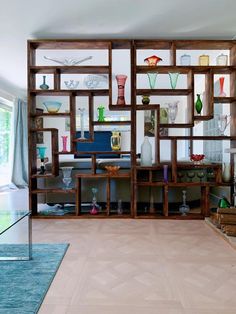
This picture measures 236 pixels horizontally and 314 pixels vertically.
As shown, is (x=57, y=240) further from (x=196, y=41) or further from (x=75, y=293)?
(x=196, y=41)

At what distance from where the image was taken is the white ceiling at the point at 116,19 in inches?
119

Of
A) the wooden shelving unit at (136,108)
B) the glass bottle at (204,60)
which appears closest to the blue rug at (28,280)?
the wooden shelving unit at (136,108)

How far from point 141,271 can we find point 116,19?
2.65 m

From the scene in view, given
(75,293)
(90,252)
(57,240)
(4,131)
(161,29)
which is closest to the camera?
(75,293)

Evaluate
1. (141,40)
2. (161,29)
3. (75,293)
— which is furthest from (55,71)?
(75,293)

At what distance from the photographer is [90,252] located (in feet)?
7.97

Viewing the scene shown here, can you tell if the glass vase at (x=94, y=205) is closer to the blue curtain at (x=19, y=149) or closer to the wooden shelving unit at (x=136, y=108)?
the wooden shelving unit at (x=136, y=108)

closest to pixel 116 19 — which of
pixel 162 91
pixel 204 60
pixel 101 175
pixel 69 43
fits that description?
pixel 69 43

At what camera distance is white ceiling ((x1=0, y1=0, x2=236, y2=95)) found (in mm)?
3025

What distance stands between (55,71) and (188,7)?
176cm

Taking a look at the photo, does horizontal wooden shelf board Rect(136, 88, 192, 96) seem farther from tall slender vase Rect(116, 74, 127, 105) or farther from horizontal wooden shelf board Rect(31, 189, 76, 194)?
horizontal wooden shelf board Rect(31, 189, 76, 194)

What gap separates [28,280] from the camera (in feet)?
6.08

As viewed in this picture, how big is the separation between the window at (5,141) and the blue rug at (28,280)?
4.72 metres

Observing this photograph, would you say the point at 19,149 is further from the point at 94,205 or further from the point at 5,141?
the point at 94,205
